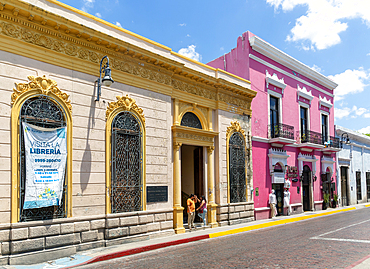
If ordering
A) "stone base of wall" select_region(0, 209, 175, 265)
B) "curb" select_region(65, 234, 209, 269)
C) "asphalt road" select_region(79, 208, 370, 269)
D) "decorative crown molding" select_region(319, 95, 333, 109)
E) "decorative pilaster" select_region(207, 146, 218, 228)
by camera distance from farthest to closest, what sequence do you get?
"decorative crown molding" select_region(319, 95, 333, 109) → "decorative pilaster" select_region(207, 146, 218, 228) → "curb" select_region(65, 234, 209, 269) → "stone base of wall" select_region(0, 209, 175, 265) → "asphalt road" select_region(79, 208, 370, 269)

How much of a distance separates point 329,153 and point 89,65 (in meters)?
22.4

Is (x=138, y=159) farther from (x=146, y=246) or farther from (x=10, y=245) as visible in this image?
(x=10, y=245)

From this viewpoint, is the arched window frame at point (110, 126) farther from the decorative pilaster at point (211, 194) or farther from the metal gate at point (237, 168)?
the metal gate at point (237, 168)

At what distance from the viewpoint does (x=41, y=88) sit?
980cm

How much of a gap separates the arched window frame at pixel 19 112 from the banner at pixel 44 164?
0.64 feet

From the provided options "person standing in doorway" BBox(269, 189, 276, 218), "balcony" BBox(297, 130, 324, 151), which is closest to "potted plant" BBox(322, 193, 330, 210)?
"balcony" BBox(297, 130, 324, 151)

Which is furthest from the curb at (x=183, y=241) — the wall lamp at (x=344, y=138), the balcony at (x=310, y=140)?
the wall lamp at (x=344, y=138)

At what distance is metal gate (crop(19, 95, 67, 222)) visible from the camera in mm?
9133

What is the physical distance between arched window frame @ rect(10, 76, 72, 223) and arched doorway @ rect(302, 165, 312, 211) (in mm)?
18443

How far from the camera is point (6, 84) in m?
9.16

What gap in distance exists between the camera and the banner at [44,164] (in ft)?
30.4

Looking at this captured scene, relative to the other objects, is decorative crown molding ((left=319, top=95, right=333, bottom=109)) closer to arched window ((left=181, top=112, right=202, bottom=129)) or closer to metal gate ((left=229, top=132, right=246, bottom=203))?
metal gate ((left=229, top=132, right=246, bottom=203))

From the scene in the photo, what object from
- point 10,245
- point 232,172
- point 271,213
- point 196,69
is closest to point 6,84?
point 10,245

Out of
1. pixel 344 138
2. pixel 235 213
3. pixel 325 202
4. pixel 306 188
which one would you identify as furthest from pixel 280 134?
pixel 344 138
